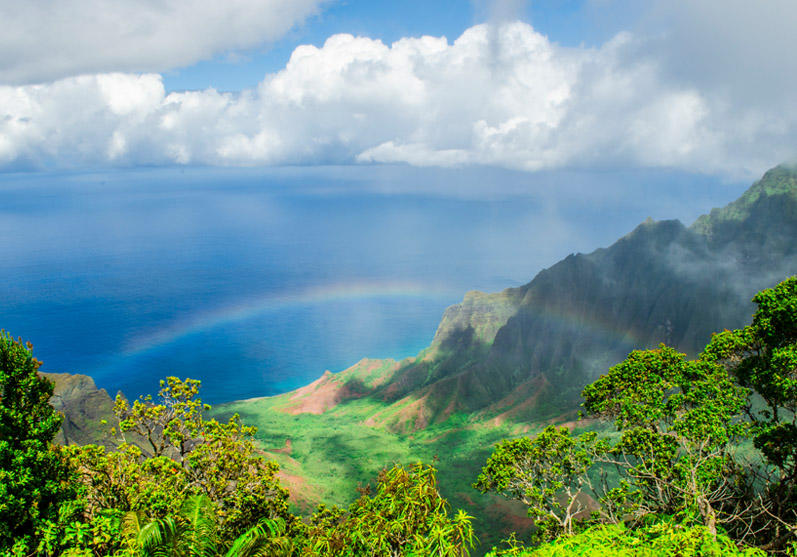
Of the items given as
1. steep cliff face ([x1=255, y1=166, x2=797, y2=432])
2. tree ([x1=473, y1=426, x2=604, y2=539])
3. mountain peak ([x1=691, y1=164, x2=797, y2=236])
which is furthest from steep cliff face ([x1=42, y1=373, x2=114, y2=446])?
mountain peak ([x1=691, y1=164, x2=797, y2=236])

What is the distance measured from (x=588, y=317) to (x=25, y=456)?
16404 centimetres

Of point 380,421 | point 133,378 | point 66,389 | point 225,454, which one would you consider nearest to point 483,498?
point 380,421

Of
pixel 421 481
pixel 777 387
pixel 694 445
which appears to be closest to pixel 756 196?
pixel 777 387

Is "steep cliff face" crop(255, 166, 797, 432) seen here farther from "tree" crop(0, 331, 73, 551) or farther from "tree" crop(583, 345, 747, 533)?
"tree" crop(0, 331, 73, 551)

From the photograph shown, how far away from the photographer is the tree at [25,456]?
16188 millimetres

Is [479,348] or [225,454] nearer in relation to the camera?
[225,454]

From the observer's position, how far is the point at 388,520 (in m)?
16.5

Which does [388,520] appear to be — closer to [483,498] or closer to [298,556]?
[298,556]

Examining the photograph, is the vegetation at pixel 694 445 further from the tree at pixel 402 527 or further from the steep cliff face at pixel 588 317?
the steep cliff face at pixel 588 317

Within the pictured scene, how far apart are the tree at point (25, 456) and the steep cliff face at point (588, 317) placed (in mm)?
119104

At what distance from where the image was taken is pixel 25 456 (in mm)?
16859

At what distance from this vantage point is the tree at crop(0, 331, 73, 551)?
53.1 feet

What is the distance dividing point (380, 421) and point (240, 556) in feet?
429

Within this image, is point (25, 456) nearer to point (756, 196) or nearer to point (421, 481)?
point (421, 481)
